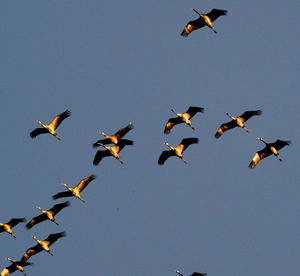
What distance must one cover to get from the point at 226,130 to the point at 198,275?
13.4 meters

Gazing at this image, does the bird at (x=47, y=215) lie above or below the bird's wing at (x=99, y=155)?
below

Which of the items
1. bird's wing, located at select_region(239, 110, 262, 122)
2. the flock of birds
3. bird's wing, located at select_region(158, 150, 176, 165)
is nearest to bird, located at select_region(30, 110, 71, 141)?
the flock of birds

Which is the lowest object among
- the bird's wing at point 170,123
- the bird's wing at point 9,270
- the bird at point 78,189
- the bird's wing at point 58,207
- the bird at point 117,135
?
the bird's wing at point 9,270

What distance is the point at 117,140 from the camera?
6925 cm

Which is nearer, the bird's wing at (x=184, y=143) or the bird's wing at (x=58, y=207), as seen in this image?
the bird's wing at (x=58, y=207)

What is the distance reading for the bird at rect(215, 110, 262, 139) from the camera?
69.4m

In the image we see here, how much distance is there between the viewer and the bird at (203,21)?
67562 mm

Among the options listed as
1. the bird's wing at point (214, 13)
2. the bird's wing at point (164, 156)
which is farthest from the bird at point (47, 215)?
the bird's wing at point (214, 13)

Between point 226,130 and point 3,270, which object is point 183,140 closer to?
point 226,130

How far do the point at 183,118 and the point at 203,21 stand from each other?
23.5 feet

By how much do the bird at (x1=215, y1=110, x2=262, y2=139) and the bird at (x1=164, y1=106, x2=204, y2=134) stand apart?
2386mm

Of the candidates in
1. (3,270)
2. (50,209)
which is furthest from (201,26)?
(3,270)

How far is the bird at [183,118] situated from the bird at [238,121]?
93.9 inches

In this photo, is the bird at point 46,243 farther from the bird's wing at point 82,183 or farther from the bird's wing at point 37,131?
the bird's wing at point 37,131
